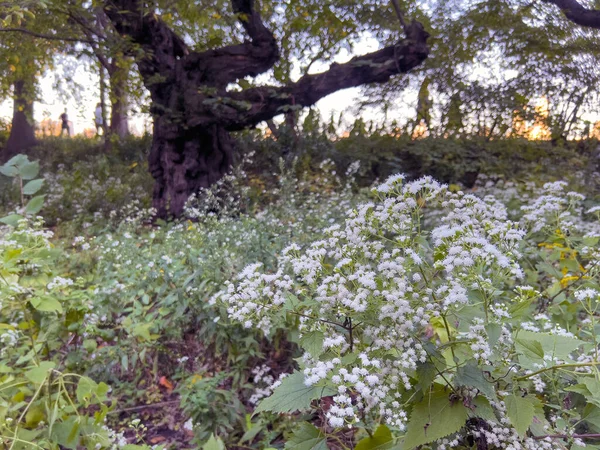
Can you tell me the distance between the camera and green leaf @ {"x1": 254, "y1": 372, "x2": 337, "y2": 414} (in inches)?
41.2

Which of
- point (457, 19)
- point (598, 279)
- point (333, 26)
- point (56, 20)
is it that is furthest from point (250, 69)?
point (598, 279)

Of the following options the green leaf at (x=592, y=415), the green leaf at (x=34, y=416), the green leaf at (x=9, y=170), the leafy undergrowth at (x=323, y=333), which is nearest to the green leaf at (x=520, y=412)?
the leafy undergrowth at (x=323, y=333)

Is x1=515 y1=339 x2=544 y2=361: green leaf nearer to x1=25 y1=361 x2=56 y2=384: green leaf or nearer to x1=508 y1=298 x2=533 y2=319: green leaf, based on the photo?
x1=508 y1=298 x2=533 y2=319: green leaf

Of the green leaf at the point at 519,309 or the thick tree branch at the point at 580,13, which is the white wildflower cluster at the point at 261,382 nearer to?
the green leaf at the point at 519,309

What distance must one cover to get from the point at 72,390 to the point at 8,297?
2.74 feet

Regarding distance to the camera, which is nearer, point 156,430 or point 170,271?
point 156,430

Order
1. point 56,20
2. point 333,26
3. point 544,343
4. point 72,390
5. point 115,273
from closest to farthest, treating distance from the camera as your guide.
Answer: point 544,343 → point 72,390 → point 115,273 → point 56,20 → point 333,26

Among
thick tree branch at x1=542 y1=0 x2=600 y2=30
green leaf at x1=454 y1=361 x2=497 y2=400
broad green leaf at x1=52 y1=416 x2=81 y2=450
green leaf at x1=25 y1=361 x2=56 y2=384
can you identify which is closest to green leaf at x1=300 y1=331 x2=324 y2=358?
green leaf at x1=454 y1=361 x2=497 y2=400

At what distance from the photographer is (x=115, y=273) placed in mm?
3178

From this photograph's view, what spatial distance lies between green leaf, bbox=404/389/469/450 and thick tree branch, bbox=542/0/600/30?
5517mm

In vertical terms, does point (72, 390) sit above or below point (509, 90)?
below

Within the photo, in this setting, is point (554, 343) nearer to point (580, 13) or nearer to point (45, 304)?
point (45, 304)

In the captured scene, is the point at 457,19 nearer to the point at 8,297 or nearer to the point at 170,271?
the point at 170,271

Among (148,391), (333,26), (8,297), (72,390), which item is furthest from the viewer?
(333,26)
